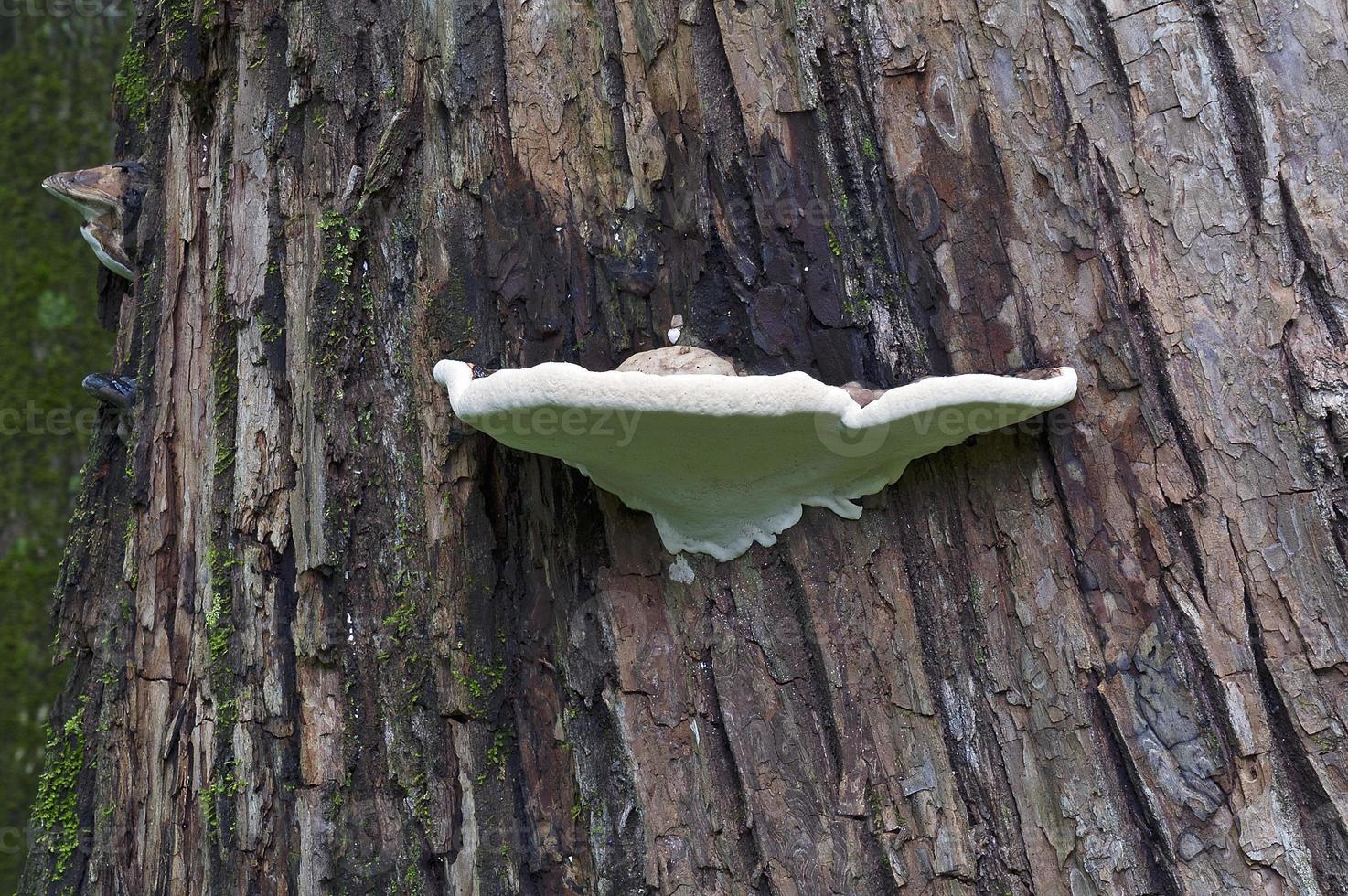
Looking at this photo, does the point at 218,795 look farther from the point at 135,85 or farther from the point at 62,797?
the point at 135,85

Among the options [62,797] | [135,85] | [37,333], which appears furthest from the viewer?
[37,333]

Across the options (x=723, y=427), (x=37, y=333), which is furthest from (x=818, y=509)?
(x=37, y=333)

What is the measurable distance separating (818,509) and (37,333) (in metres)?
6.72

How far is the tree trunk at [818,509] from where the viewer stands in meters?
2.08

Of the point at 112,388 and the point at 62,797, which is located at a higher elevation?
the point at 112,388

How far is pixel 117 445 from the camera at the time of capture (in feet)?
10.5

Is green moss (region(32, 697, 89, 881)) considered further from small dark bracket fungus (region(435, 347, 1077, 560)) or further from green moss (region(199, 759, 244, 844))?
small dark bracket fungus (region(435, 347, 1077, 560))

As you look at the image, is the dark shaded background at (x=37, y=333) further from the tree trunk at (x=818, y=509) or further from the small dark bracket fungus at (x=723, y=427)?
the small dark bracket fungus at (x=723, y=427)

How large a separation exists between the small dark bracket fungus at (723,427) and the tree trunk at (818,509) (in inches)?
4.4

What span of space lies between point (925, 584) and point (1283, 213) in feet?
3.98

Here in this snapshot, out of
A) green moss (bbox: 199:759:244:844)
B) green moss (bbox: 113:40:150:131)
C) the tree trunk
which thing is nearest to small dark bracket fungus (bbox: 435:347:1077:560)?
the tree trunk

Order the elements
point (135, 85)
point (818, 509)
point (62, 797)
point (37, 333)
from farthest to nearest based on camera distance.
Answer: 1. point (37, 333)
2. point (135, 85)
3. point (62, 797)
4. point (818, 509)

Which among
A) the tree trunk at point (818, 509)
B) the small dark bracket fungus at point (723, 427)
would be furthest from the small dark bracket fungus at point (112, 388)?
the small dark bracket fungus at point (723, 427)

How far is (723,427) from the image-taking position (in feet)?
5.79
